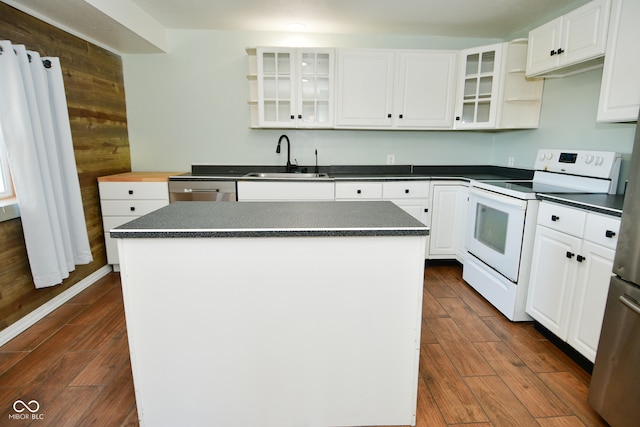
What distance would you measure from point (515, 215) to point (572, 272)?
53 cm

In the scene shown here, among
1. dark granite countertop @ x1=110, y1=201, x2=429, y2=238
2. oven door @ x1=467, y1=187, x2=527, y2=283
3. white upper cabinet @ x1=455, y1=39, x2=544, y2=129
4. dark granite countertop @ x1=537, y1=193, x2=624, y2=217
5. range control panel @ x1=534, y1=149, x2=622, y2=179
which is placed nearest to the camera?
dark granite countertop @ x1=110, y1=201, x2=429, y2=238

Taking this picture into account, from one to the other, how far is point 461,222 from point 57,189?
335cm

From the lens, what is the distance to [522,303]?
2.37 m

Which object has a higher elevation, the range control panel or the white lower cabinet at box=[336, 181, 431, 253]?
the range control panel

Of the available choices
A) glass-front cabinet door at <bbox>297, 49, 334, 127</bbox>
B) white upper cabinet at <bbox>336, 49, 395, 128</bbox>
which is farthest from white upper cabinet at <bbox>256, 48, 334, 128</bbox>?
white upper cabinet at <bbox>336, 49, 395, 128</bbox>

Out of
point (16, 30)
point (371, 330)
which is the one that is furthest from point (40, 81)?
point (371, 330)

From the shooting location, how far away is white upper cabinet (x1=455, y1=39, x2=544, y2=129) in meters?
3.06

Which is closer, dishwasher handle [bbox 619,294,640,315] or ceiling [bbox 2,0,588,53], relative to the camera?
dishwasher handle [bbox 619,294,640,315]

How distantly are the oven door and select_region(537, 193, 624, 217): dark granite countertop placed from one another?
22 cm

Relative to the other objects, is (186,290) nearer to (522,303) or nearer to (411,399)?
(411,399)

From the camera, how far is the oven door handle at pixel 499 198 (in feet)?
7.48

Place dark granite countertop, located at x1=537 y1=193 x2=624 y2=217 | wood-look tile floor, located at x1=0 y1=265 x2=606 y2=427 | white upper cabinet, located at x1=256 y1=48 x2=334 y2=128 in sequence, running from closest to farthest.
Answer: wood-look tile floor, located at x1=0 y1=265 x2=606 y2=427
dark granite countertop, located at x1=537 y1=193 x2=624 y2=217
white upper cabinet, located at x1=256 y1=48 x2=334 y2=128

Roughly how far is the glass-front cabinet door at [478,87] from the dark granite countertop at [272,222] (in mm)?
2143

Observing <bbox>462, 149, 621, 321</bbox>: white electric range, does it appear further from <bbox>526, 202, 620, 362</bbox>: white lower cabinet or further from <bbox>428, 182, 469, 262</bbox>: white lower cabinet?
<bbox>428, 182, 469, 262</bbox>: white lower cabinet
